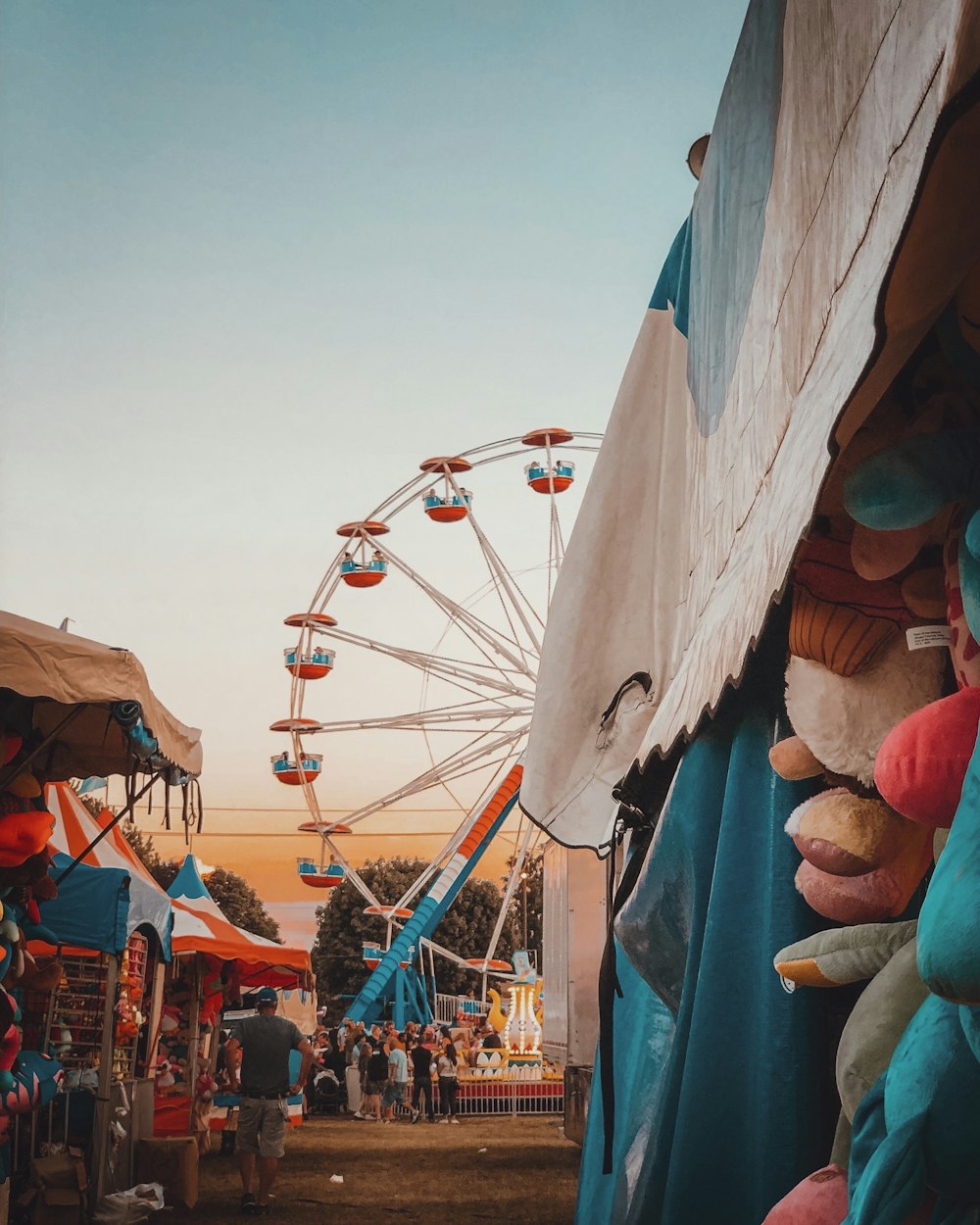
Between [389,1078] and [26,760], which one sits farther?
[389,1078]

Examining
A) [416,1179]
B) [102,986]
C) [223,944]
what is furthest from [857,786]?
[223,944]

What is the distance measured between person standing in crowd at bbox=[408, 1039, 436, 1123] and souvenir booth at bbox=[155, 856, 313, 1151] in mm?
1879

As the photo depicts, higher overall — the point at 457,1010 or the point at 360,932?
the point at 360,932

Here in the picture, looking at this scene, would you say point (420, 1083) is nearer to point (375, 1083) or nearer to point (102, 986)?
point (375, 1083)

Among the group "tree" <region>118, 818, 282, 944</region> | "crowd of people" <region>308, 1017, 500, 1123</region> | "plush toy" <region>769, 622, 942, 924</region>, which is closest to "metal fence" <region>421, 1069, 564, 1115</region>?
"crowd of people" <region>308, 1017, 500, 1123</region>

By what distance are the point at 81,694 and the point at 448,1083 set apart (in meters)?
14.7

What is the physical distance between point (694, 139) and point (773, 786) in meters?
2.19

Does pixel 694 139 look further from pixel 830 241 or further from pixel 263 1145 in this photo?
pixel 263 1145

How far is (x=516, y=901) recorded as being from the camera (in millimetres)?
53375

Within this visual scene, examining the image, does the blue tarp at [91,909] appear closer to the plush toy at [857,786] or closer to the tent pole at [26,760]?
the tent pole at [26,760]

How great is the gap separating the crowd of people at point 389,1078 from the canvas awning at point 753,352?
1528 cm

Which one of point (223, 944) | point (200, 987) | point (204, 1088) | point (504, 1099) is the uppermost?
point (223, 944)

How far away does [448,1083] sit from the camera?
1742cm

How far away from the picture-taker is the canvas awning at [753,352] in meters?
0.96
